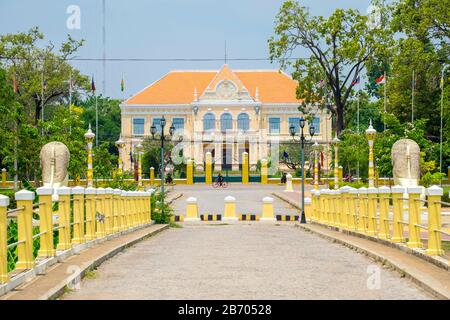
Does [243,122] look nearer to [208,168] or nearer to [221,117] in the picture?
[221,117]

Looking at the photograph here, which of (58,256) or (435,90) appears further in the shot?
(435,90)

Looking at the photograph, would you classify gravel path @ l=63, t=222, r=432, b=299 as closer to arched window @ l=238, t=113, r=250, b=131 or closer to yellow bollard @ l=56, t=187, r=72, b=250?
yellow bollard @ l=56, t=187, r=72, b=250

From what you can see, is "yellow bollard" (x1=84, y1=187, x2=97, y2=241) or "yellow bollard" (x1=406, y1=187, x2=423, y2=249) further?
"yellow bollard" (x1=84, y1=187, x2=97, y2=241)

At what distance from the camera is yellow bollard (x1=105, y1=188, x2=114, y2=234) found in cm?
2175

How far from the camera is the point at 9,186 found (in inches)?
3182

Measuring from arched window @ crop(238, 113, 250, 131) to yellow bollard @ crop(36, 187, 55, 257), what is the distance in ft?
316

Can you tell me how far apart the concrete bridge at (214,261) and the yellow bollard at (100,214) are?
3cm

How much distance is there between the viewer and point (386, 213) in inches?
789

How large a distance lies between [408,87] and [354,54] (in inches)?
357

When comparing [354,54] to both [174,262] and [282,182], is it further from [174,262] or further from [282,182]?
[174,262]

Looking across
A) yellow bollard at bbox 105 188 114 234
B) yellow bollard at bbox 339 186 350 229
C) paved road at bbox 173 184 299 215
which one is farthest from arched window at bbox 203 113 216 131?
yellow bollard at bbox 105 188 114 234
